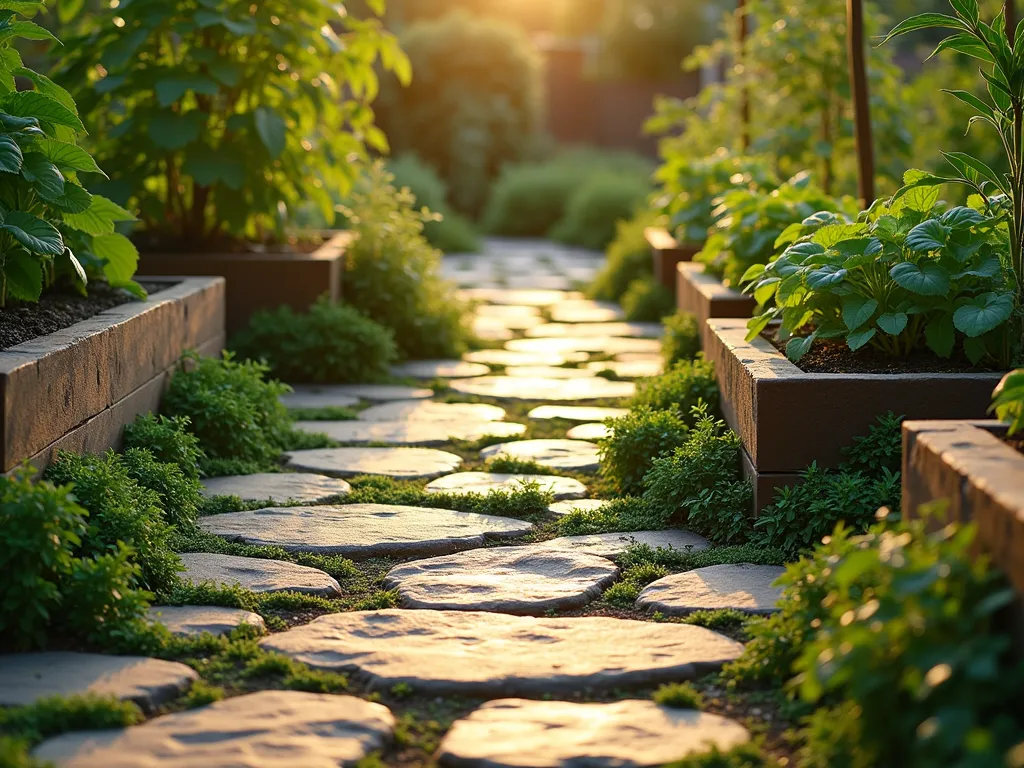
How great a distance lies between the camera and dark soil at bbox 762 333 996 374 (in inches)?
135

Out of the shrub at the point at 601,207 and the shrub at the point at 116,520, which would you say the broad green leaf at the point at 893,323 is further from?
Result: the shrub at the point at 601,207

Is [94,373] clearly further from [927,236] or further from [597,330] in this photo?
[597,330]

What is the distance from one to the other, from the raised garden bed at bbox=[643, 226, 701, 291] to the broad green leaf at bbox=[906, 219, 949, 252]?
11.9 ft

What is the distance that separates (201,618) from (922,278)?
1997 millimetres

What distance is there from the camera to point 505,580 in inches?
120

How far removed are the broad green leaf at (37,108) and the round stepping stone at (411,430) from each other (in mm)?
1706

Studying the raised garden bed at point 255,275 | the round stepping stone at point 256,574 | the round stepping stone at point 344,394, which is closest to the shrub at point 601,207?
the raised garden bed at point 255,275

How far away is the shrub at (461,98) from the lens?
57.8 feet

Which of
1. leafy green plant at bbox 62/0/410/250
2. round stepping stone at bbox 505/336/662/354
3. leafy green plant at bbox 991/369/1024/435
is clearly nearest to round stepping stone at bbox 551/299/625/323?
round stepping stone at bbox 505/336/662/354

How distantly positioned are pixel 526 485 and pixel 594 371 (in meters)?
2.45

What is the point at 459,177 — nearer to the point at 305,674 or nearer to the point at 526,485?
the point at 526,485

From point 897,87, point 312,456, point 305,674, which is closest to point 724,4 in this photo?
point 897,87

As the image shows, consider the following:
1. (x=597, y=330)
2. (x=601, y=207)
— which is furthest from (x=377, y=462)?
(x=601, y=207)

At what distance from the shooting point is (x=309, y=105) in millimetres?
6070
